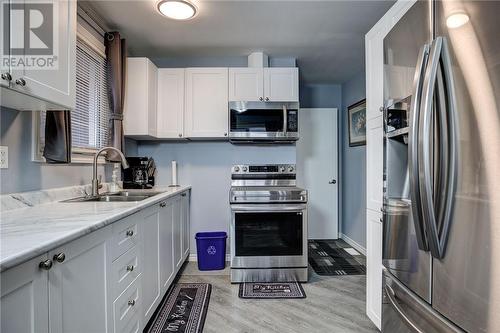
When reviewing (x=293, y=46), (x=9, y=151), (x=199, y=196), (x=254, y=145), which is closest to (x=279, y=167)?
(x=254, y=145)

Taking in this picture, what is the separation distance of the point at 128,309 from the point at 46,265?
2.54 feet

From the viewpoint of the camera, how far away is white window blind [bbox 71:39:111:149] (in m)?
2.13

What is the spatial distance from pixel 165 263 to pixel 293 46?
2499mm

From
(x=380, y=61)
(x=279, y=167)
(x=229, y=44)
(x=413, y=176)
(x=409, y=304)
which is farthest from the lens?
(x=279, y=167)

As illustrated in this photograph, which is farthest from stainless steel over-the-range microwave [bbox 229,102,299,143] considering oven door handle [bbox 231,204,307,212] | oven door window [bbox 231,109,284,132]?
oven door handle [bbox 231,204,307,212]

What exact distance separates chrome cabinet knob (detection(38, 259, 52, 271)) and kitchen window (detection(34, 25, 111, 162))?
4.55 ft

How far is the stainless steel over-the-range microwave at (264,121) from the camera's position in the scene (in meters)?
2.84

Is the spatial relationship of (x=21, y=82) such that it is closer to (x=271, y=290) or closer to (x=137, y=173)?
(x=137, y=173)

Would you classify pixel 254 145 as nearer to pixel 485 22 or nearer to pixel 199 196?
pixel 199 196

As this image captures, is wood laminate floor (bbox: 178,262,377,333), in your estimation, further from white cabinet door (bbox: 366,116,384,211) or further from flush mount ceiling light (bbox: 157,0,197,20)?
flush mount ceiling light (bbox: 157,0,197,20)

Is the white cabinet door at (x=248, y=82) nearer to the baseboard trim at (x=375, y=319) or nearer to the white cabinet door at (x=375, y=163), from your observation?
the white cabinet door at (x=375, y=163)

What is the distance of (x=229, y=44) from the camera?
284 centimetres

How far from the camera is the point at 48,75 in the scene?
126 centimetres

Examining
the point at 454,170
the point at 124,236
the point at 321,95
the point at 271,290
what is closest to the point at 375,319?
the point at 271,290
